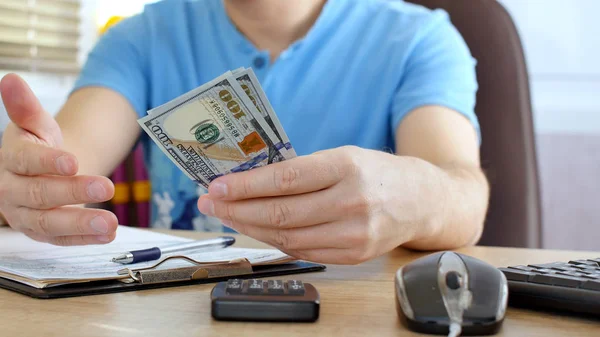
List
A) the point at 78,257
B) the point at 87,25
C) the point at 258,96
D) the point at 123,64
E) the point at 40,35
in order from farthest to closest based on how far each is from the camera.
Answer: the point at 87,25, the point at 40,35, the point at 123,64, the point at 78,257, the point at 258,96

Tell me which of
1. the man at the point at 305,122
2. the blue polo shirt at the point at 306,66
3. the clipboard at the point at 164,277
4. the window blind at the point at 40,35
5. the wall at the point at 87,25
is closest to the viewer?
the clipboard at the point at 164,277

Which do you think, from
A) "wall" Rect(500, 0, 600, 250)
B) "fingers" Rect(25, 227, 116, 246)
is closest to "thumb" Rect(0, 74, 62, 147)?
"fingers" Rect(25, 227, 116, 246)

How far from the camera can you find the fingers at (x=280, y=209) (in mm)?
669

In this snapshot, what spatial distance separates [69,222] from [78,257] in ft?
0.12

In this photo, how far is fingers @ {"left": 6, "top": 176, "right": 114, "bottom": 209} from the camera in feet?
2.24

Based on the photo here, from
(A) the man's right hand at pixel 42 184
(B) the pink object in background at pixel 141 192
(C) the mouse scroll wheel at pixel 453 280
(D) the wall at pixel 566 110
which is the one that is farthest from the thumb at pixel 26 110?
(D) the wall at pixel 566 110

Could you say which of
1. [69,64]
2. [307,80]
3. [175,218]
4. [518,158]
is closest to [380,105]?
[307,80]

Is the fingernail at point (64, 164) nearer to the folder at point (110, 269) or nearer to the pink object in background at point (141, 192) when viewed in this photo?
the folder at point (110, 269)

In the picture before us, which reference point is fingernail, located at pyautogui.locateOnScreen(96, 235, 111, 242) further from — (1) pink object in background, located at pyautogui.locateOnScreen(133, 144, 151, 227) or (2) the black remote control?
(1) pink object in background, located at pyautogui.locateOnScreen(133, 144, 151, 227)

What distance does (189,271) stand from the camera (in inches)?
25.8

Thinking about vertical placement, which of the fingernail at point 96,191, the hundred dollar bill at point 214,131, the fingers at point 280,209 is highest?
the hundred dollar bill at point 214,131

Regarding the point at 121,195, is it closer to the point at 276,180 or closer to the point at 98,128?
the point at 98,128

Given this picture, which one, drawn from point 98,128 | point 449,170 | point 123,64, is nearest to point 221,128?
point 449,170

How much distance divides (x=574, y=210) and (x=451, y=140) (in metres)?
1.05
